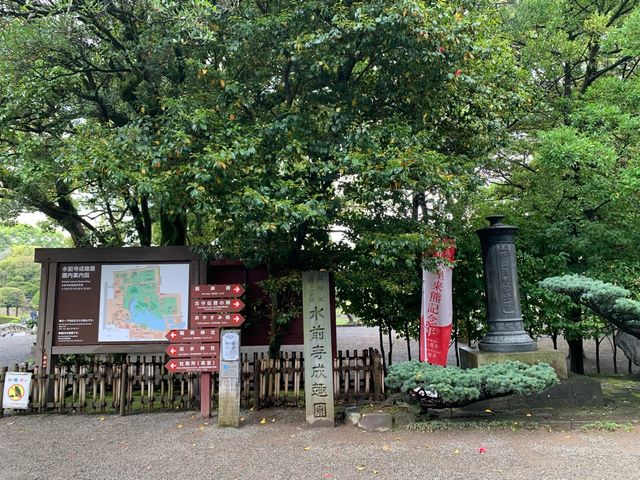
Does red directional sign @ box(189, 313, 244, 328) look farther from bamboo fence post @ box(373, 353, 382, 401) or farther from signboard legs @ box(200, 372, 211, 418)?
bamboo fence post @ box(373, 353, 382, 401)

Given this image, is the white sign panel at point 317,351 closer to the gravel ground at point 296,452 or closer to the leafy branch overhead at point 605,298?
the gravel ground at point 296,452

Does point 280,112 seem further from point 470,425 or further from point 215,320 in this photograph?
point 470,425

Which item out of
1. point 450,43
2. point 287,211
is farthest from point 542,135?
point 287,211

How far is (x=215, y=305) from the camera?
255 inches

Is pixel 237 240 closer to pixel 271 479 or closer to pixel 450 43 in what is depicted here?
pixel 271 479

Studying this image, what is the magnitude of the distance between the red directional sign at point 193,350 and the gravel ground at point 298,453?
953mm

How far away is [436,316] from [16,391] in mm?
6723

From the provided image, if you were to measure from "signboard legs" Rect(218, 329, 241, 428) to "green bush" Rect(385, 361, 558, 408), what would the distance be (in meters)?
2.09

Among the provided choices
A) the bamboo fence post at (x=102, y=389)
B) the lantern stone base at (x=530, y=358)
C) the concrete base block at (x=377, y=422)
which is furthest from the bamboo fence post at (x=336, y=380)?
the bamboo fence post at (x=102, y=389)

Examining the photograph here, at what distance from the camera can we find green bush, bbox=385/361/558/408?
513cm

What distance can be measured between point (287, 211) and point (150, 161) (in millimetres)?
1997

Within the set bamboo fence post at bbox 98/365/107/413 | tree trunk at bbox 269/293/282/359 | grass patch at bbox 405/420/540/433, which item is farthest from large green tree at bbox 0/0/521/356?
bamboo fence post at bbox 98/365/107/413

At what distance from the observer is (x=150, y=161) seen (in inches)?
224

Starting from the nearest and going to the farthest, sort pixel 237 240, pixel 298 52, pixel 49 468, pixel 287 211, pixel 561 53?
pixel 49 468 < pixel 287 211 < pixel 298 52 < pixel 237 240 < pixel 561 53
